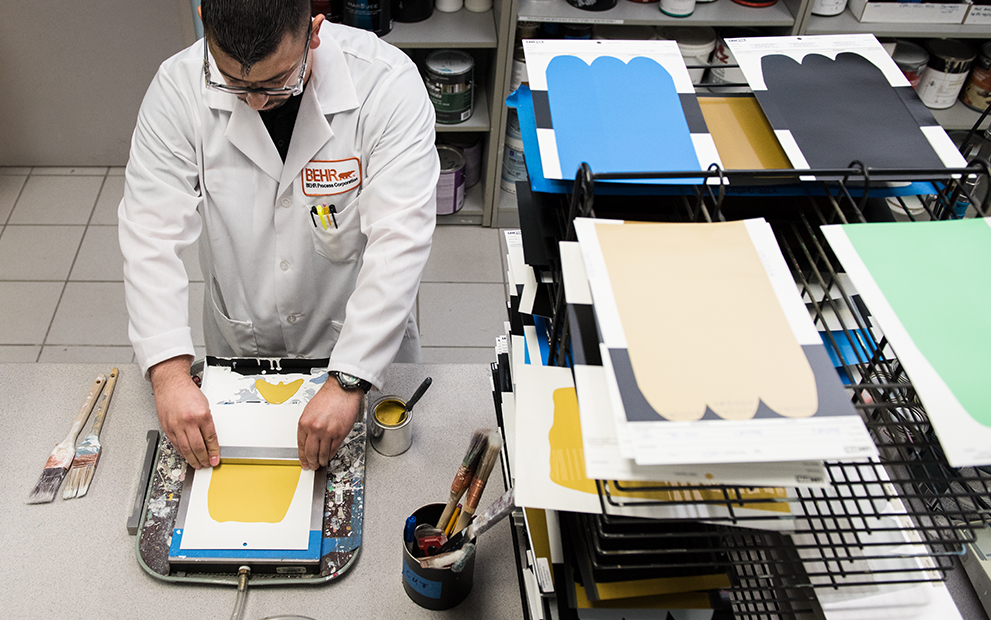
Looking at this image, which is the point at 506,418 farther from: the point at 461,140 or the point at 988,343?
the point at 461,140

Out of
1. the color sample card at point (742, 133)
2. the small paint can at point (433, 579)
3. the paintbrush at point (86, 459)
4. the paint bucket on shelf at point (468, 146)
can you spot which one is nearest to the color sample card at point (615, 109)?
the color sample card at point (742, 133)

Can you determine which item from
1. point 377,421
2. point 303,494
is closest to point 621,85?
point 377,421

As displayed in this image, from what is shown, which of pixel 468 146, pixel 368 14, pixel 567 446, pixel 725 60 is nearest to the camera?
pixel 567 446

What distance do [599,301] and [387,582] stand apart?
24.0 inches

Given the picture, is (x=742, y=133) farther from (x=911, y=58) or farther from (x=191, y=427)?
(x=911, y=58)

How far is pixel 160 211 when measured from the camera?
129 centimetres

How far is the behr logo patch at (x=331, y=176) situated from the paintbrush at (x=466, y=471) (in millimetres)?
630

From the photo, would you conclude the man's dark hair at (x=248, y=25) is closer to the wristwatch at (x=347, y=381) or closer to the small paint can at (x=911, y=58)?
the wristwatch at (x=347, y=381)

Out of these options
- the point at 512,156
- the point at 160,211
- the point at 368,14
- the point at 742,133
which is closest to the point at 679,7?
the point at 512,156

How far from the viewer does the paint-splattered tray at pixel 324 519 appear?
1.02 metres

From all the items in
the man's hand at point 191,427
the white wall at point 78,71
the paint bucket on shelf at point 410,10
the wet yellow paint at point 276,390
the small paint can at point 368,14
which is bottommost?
the man's hand at point 191,427

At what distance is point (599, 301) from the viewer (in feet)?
2.14

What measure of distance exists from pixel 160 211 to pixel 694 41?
1946 millimetres

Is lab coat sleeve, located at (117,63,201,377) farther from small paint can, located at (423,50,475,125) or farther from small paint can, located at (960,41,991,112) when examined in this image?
small paint can, located at (960,41,991,112)
